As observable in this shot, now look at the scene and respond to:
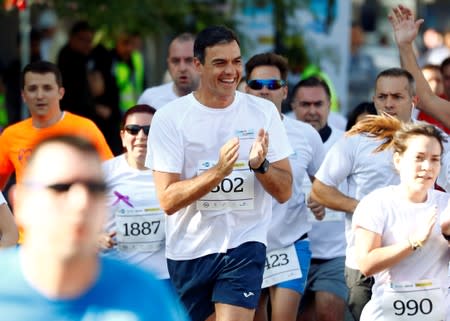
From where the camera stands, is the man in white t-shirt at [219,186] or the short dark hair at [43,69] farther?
the short dark hair at [43,69]

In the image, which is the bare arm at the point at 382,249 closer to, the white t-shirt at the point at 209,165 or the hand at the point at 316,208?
the white t-shirt at the point at 209,165

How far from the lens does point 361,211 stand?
6703mm

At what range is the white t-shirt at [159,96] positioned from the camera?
9984 mm

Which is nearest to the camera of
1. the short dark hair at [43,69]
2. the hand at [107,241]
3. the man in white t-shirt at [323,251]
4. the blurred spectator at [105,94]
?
the hand at [107,241]

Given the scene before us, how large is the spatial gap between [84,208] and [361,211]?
12.1ft

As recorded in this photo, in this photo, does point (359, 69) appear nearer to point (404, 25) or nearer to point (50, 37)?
point (50, 37)

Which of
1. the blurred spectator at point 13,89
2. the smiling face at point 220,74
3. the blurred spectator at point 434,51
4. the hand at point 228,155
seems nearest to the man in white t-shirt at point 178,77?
the smiling face at point 220,74

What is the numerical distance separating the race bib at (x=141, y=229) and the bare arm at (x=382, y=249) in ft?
5.63

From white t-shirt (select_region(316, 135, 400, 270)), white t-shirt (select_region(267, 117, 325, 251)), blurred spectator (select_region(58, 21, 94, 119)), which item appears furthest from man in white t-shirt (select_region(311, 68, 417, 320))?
blurred spectator (select_region(58, 21, 94, 119))

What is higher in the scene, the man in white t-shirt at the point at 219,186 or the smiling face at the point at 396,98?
the smiling face at the point at 396,98

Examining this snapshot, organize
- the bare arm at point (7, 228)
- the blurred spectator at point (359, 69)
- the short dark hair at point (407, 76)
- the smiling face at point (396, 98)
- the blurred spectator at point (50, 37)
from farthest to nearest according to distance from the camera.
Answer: the blurred spectator at point (359, 69) → the blurred spectator at point (50, 37) → the short dark hair at point (407, 76) → the smiling face at point (396, 98) → the bare arm at point (7, 228)

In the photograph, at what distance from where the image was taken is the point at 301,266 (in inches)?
330

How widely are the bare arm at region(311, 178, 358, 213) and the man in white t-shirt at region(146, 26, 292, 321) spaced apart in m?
0.83

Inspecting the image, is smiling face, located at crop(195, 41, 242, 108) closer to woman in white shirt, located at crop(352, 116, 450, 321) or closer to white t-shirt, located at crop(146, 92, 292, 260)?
white t-shirt, located at crop(146, 92, 292, 260)
